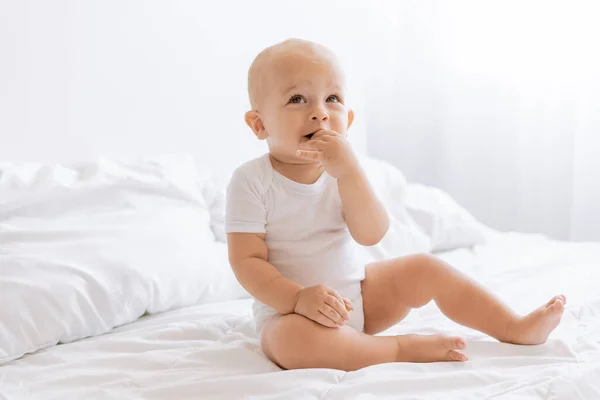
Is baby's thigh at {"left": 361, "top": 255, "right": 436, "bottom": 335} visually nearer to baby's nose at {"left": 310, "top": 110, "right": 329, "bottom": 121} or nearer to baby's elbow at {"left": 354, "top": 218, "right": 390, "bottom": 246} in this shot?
baby's elbow at {"left": 354, "top": 218, "right": 390, "bottom": 246}

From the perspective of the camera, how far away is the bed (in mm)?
1002

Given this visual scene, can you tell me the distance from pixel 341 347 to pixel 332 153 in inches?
11.9

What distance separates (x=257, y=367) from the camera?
1.12 m

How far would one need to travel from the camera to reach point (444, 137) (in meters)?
2.77

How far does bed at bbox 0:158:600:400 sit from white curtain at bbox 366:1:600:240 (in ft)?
2.28

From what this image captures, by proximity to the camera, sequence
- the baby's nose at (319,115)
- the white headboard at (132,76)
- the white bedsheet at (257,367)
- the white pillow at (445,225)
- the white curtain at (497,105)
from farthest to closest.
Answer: the white curtain at (497,105) → the white pillow at (445,225) → the white headboard at (132,76) → the baby's nose at (319,115) → the white bedsheet at (257,367)

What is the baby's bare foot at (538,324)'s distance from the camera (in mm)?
1104

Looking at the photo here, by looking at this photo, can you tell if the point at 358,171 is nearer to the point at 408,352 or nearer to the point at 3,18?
the point at 408,352

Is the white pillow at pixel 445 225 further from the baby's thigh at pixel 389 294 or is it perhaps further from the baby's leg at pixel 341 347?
the baby's leg at pixel 341 347

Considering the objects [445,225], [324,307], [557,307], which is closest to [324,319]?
[324,307]

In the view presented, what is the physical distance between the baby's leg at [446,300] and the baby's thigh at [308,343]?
0.52 ft

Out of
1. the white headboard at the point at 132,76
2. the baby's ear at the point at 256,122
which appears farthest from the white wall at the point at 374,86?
the baby's ear at the point at 256,122

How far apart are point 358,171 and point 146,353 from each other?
46 cm

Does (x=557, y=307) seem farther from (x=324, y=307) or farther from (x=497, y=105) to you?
(x=497, y=105)
